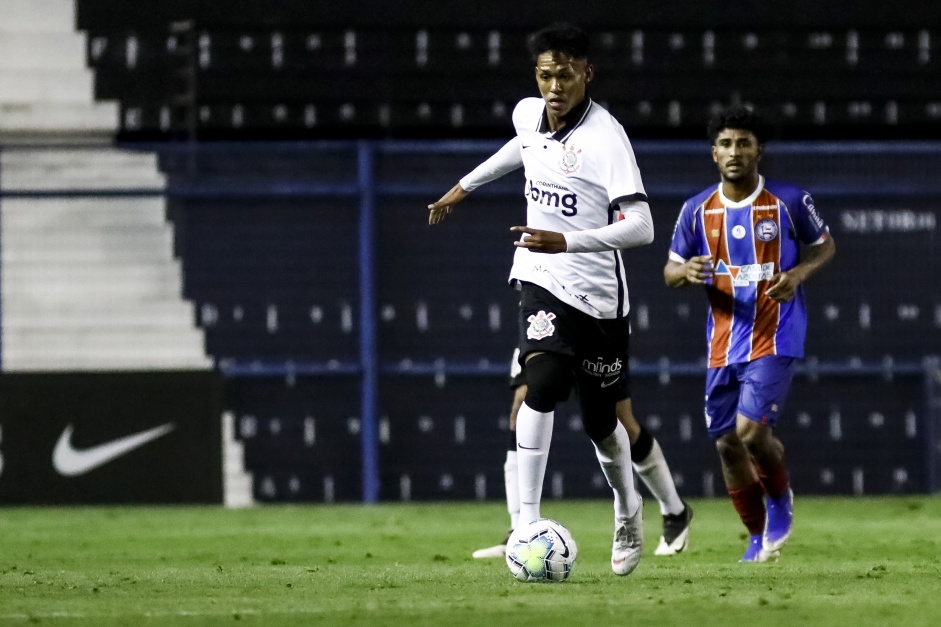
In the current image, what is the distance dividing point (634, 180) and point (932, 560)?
220 centimetres

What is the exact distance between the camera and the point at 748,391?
7828 mm

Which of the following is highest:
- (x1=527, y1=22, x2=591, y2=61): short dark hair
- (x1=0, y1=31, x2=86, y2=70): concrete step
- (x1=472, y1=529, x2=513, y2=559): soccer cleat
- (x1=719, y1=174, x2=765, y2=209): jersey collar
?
(x1=0, y1=31, x2=86, y2=70): concrete step

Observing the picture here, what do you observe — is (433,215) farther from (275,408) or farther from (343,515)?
(275,408)

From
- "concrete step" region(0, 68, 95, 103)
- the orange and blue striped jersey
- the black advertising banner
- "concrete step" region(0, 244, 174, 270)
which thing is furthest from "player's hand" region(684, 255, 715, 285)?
"concrete step" region(0, 68, 95, 103)

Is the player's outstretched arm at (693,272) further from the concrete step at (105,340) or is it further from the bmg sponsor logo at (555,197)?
the concrete step at (105,340)

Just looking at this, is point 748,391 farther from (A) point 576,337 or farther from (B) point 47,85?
(B) point 47,85

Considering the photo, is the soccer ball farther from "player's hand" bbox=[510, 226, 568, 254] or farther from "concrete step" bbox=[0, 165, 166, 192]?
"concrete step" bbox=[0, 165, 166, 192]

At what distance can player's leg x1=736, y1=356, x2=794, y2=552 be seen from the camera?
777 centimetres

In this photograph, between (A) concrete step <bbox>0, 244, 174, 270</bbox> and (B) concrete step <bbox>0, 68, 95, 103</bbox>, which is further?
(B) concrete step <bbox>0, 68, 95, 103</bbox>

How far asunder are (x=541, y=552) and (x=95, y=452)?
6.26 m

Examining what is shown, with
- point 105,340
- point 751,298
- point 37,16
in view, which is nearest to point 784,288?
point 751,298

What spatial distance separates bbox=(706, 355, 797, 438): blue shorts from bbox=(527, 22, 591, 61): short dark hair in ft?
5.47

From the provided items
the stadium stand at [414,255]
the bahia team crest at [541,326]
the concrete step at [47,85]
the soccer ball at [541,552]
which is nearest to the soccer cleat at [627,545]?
the soccer ball at [541,552]

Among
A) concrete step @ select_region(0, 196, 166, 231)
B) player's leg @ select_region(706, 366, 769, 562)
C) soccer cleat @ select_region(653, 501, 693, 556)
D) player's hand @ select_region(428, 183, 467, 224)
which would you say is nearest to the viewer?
player's hand @ select_region(428, 183, 467, 224)
